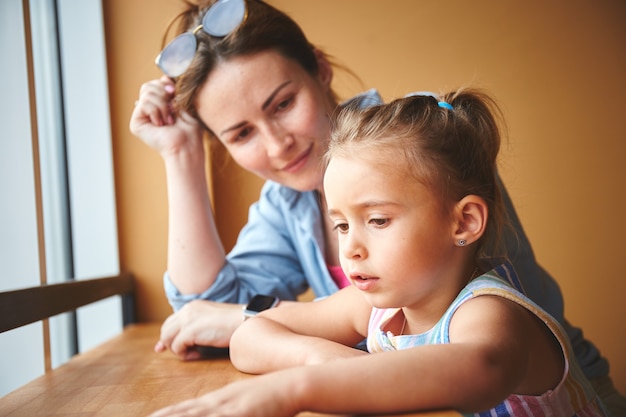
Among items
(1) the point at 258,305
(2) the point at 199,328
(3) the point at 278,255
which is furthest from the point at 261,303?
(3) the point at 278,255

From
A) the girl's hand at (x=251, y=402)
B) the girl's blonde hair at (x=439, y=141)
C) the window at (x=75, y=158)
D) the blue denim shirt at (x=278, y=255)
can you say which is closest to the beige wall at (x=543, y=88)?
the window at (x=75, y=158)

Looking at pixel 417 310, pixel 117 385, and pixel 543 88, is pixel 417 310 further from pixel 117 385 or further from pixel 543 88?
pixel 543 88

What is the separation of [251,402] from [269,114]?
844mm

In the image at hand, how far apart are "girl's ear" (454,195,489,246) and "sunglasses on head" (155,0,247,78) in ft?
2.37

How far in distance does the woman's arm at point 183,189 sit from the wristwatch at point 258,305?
285mm

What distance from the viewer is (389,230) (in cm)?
76

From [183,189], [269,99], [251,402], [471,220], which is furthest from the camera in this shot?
[183,189]

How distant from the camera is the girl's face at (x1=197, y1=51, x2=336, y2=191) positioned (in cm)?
126

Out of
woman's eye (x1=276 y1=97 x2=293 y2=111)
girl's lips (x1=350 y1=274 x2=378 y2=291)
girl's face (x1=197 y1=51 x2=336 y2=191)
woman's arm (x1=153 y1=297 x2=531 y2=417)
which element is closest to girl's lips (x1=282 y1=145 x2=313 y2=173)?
girl's face (x1=197 y1=51 x2=336 y2=191)

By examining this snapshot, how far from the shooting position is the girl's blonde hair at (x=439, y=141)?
31.4 inches

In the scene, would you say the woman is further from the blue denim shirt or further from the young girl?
the young girl

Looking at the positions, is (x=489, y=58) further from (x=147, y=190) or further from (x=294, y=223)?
(x=147, y=190)

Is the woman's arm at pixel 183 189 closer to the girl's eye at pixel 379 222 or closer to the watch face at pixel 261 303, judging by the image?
the watch face at pixel 261 303

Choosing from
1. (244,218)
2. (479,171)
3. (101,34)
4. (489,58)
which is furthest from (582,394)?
(101,34)
